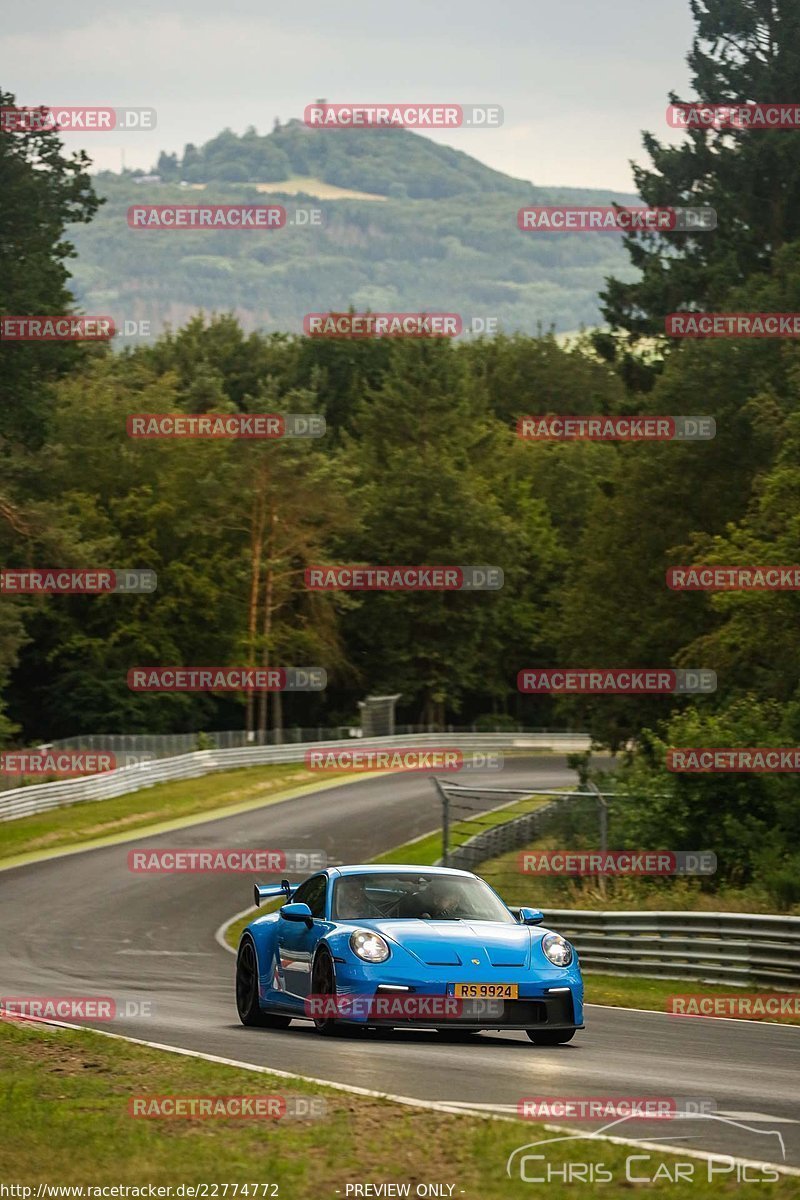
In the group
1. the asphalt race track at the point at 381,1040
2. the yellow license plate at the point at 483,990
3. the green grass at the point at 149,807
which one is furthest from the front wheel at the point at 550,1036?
the green grass at the point at 149,807

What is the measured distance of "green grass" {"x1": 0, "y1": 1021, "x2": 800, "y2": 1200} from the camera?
24.3 ft

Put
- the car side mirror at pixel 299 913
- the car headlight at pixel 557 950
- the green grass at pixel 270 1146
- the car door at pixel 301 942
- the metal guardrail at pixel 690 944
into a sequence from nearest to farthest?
the green grass at pixel 270 1146 < the car headlight at pixel 557 950 < the car door at pixel 301 942 < the car side mirror at pixel 299 913 < the metal guardrail at pixel 690 944

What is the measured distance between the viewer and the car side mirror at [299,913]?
13591 millimetres

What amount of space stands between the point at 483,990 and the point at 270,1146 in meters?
4.66

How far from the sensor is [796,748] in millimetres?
29016

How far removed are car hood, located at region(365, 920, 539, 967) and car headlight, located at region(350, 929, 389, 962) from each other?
0.08m

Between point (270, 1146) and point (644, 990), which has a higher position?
point (270, 1146)

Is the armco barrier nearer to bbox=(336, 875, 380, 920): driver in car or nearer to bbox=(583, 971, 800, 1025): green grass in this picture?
bbox=(583, 971, 800, 1025): green grass

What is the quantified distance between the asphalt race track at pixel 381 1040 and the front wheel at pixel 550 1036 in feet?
0.41

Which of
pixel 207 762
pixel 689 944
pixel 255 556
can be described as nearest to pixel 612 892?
pixel 689 944

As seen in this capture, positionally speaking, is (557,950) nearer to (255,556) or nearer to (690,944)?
(690,944)

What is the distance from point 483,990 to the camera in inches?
499

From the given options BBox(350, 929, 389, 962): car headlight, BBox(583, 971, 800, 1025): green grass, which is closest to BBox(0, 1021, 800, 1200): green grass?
BBox(350, 929, 389, 962): car headlight

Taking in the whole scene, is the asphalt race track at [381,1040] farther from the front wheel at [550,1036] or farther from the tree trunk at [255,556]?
the tree trunk at [255,556]
